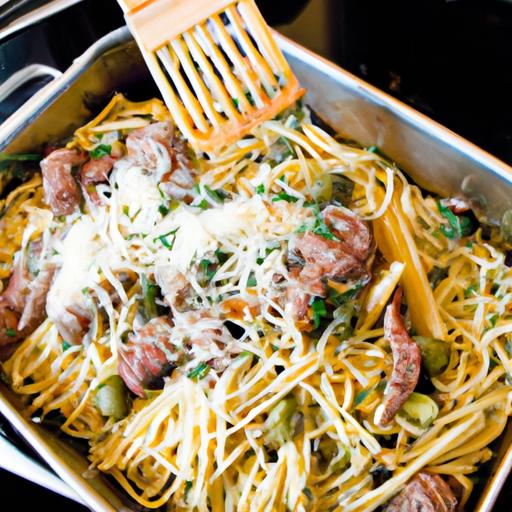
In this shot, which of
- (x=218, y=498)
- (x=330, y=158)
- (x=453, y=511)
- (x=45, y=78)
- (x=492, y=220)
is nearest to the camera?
(x=453, y=511)

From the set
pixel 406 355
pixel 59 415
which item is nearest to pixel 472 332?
pixel 406 355

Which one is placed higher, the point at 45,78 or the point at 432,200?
the point at 45,78

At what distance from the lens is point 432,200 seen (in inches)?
64.8

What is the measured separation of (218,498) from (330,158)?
3.13ft

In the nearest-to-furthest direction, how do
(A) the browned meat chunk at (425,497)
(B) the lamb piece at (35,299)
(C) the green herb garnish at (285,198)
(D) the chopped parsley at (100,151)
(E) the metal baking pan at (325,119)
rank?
(A) the browned meat chunk at (425,497)
(E) the metal baking pan at (325,119)
(C) the green herb garnish at (285,198)
(B) the lamb piece at (35,299)
(D) the chopped parsley at (100,151)

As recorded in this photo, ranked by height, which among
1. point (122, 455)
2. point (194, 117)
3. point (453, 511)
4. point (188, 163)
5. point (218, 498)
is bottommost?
point (453, 511)

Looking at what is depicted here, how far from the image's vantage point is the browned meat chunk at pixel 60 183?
1.74 metres

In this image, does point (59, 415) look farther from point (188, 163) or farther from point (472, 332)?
point (472, 332)

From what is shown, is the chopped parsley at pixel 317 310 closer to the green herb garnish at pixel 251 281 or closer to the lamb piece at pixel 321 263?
the lamb piece at pixel 321 263

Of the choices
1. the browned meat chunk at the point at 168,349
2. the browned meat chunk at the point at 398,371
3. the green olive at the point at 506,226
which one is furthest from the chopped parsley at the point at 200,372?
the green olive at the point at 506,226

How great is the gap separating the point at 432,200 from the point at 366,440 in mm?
670

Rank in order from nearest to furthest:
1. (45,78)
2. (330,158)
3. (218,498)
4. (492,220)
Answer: (218,498)
(492,220)
(330,158)
(45,78)

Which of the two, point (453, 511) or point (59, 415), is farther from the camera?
point (59, 415)

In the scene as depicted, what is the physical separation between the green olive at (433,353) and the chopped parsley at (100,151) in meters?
1.04
